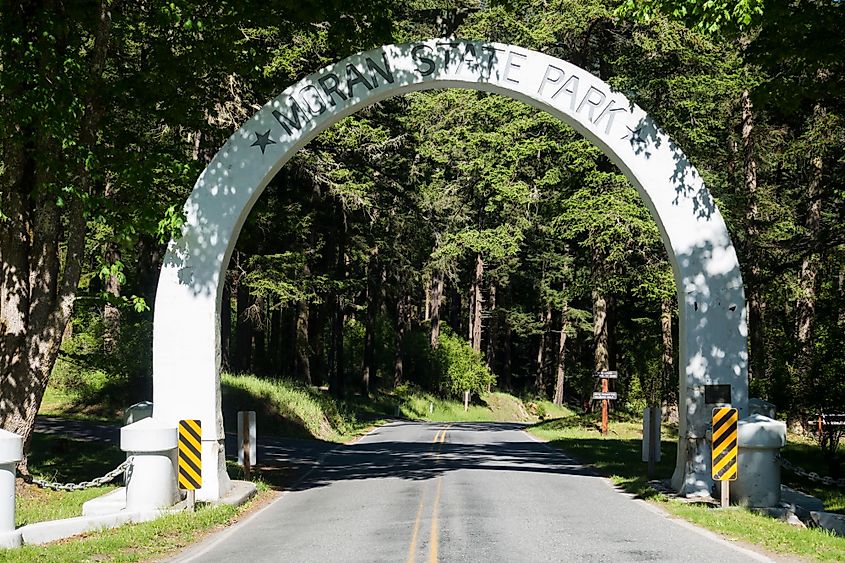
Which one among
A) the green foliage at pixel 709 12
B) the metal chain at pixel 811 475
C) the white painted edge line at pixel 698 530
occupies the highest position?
the green foliage at pixel 709 12

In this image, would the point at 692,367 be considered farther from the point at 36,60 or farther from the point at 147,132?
the point at 147,132

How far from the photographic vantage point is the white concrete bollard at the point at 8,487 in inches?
434

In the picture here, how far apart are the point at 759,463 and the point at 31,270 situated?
39.3ft

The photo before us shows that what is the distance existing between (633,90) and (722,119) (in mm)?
4890

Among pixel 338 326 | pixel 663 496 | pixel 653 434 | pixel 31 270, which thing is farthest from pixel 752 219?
pixel 338 326

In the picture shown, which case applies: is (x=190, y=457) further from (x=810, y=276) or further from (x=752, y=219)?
(x=810, y=276)

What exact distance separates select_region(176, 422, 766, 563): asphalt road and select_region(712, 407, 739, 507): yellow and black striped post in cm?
113

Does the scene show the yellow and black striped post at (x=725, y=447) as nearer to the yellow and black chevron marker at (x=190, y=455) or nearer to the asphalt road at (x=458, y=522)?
the asphalt road at (x=458, y=522)

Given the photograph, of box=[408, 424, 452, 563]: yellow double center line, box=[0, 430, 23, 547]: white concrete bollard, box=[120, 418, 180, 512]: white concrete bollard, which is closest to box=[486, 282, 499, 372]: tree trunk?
box=[408, 424, 452, 563]: yellow double center line

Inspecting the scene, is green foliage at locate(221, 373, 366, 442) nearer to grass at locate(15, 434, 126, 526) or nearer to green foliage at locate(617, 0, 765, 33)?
grass at locate(15, 434, 126, 526)

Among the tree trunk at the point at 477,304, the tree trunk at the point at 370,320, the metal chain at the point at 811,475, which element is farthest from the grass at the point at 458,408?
the metal chain at the point at 811,475

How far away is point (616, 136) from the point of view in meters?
17.7

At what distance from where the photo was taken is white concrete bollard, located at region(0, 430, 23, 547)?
11.0m

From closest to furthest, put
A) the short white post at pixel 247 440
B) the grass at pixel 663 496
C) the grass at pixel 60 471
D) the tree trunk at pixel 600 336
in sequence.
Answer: the grass at pixel 663 496, the grass at pixel 60 471, the short white post at pixel 247 440, the tree trunk at pixel 600 336
